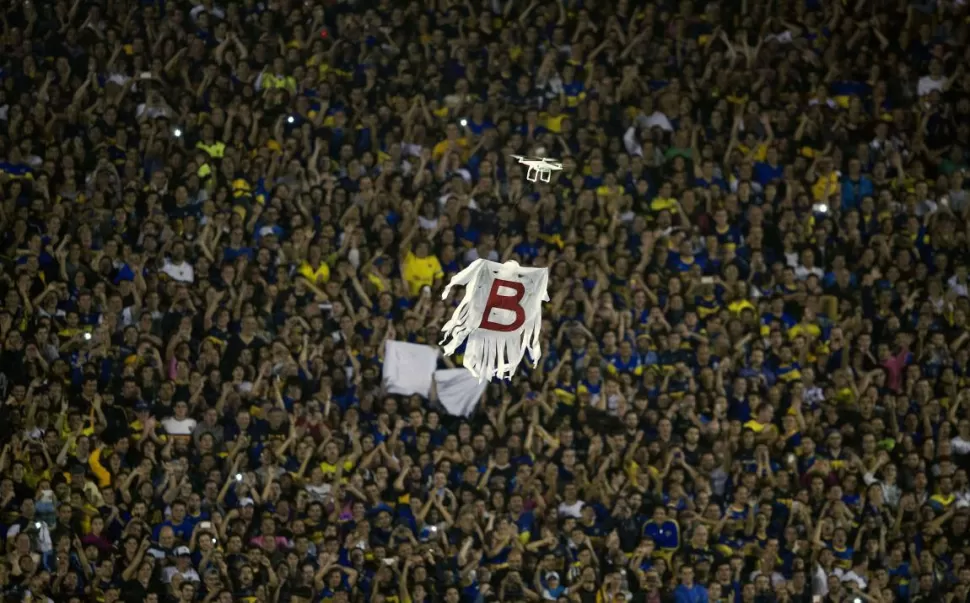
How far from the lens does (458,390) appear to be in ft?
59.2

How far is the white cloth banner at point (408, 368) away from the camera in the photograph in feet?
59.0

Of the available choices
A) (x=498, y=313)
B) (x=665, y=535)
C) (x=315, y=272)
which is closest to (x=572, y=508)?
(x=665, y=535)

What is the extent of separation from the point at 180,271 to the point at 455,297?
328 cm

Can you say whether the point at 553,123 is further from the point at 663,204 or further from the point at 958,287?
the point at 958,287

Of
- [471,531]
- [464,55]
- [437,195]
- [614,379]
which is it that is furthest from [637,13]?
[471,531]

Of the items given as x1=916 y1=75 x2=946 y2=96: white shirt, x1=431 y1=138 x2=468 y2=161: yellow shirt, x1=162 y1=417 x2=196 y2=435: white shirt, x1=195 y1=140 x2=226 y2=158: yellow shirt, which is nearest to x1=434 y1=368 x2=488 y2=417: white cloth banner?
x1=162 y1=417 x2=196 y2=435: white shirt

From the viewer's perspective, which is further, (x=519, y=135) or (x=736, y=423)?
(x=519, y=135)

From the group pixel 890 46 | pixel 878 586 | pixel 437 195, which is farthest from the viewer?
pixel 890 46

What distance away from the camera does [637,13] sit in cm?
2106

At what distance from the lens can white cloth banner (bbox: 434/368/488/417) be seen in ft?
58.8

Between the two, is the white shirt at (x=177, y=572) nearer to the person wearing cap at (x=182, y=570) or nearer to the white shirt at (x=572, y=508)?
the person wearing cap at (x=182, y=570)

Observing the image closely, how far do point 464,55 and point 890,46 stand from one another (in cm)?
574

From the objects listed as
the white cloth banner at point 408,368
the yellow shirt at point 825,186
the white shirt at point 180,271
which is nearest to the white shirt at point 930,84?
the yellow shirt at point 825,186

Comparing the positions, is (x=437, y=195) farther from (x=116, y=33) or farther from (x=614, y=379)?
(x=116, y=33)
